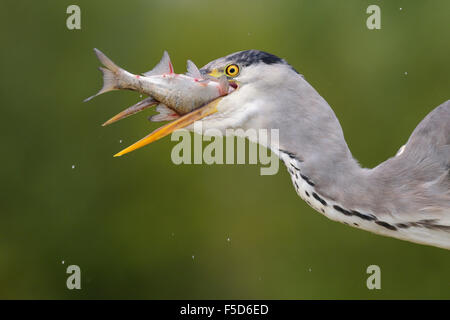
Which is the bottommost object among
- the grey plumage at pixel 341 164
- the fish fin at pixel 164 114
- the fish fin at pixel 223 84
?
the grey plumage at pixel 341 164

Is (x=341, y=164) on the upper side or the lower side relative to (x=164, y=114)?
lower

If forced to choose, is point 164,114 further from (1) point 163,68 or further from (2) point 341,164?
(2) point 341,164

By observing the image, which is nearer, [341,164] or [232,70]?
[341,164]

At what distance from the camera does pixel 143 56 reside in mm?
3787

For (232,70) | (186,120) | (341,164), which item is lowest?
(341,164)

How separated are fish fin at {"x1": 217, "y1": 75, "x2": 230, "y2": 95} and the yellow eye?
0.05ft

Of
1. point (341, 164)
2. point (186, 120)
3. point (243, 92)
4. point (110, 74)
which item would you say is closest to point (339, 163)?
point (341, 164)

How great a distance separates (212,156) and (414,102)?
90.2 inches

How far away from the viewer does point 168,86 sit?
4.86 ft

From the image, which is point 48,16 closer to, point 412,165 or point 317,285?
point 317,285

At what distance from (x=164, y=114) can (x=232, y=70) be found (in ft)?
0.65

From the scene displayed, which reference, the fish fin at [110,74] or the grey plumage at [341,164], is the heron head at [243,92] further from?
the fish fin at [110,74]

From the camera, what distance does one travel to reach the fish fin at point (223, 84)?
1.48 m

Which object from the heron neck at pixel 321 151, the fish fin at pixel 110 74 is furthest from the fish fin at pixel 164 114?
the heron neck at pixel 321 151
